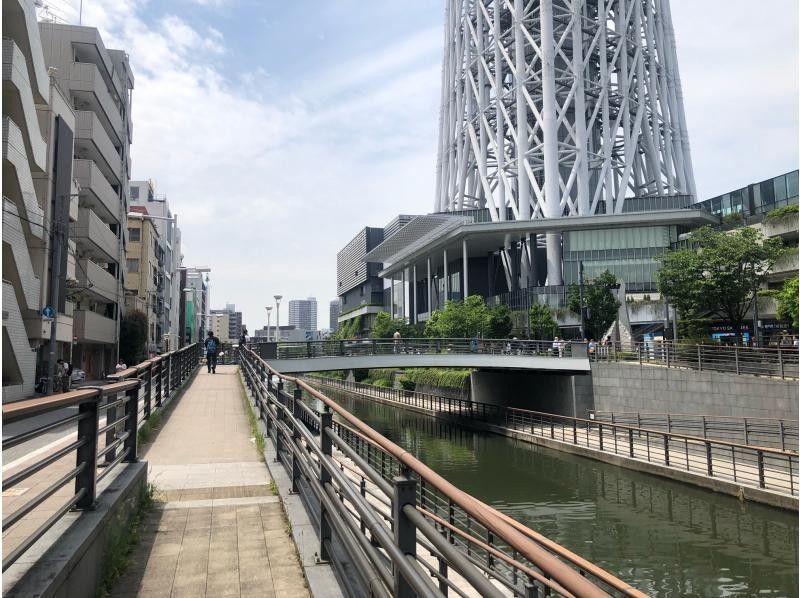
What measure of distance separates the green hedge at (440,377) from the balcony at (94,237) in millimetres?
24127

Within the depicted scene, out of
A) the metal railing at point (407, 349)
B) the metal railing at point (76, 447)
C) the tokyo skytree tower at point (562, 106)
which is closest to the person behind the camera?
the metal railing at point (76, 447)

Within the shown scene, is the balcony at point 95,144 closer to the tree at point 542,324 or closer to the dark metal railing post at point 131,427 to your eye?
the tree at point 542,324

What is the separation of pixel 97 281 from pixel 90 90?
33.2 feet

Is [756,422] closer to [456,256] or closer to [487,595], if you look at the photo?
[487,595]

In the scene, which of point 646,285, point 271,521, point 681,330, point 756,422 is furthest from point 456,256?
point 271,521

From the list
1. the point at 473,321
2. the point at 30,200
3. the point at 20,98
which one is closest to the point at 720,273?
the point at 473,321

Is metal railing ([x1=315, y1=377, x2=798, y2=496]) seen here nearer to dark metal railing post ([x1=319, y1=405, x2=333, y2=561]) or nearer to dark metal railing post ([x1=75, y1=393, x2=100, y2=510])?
dark metal railing post ([x1=319, y1=405, x2=333, y2=561])

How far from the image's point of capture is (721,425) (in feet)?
79.9

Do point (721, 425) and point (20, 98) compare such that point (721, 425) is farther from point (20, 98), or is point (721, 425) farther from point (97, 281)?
point (97, 281)

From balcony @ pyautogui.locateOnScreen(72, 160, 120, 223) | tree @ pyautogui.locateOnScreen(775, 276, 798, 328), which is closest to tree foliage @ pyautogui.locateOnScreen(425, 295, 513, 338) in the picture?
tree @ pyautogui.locateOnScreen(775, 276, 798, 328)

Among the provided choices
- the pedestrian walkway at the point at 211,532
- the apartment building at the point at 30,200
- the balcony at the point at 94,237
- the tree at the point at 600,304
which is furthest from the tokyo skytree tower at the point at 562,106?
the pedestrian walkway at the point at 211,532

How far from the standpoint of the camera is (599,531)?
600 inches

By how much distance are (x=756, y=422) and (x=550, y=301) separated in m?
29.7

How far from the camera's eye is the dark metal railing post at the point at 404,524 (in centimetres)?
257
